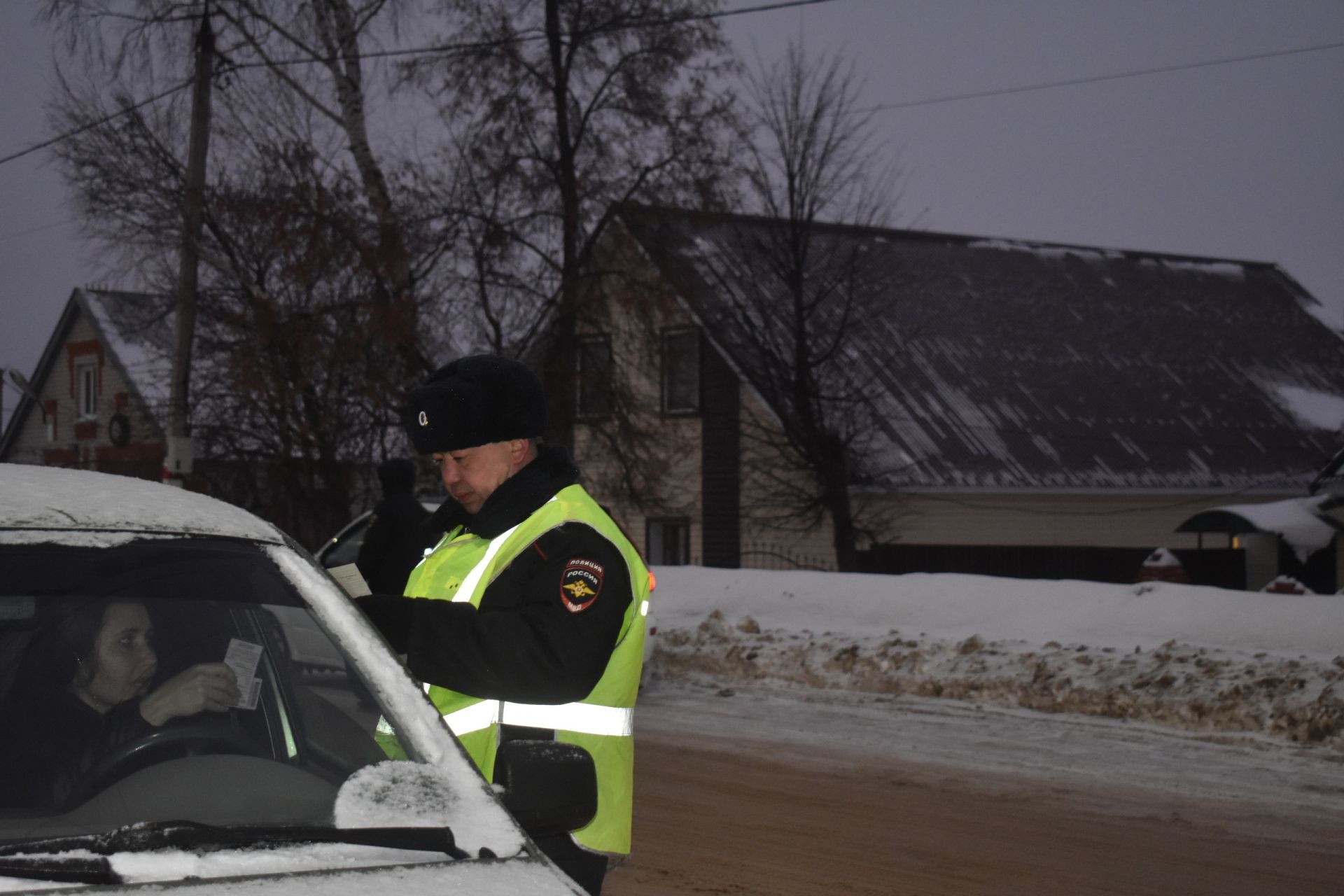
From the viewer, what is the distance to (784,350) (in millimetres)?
25906

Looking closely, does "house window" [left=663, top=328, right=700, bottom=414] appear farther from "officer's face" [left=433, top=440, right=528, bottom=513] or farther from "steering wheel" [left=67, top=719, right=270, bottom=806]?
"steering wheel" [left=67, top=719, right=270, bottom=806]

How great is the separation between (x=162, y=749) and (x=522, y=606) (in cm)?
77

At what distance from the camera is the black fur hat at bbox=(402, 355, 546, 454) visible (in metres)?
3.62

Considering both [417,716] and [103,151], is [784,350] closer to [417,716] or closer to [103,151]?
[103,151]

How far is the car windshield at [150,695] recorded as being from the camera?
270 centimetres

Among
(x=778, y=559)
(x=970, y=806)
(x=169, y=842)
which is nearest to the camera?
(x=169, y=842)

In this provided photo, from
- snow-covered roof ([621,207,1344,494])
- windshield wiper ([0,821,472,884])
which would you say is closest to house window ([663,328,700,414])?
snow-covered roof ([621,207,1344,494])

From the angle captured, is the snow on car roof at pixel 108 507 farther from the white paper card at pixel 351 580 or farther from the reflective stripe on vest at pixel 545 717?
the reflective stripe on vest at pixel 545 717

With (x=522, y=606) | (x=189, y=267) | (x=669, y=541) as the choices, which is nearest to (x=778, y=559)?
(x=669, y=541)

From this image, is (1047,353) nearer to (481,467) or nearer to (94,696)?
(481,467)

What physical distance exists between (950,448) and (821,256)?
449 cm

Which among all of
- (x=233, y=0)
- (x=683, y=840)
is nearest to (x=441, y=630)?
(x=683, y=840)

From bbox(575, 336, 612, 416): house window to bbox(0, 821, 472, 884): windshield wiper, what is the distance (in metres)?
20.5

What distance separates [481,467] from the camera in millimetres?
3668
